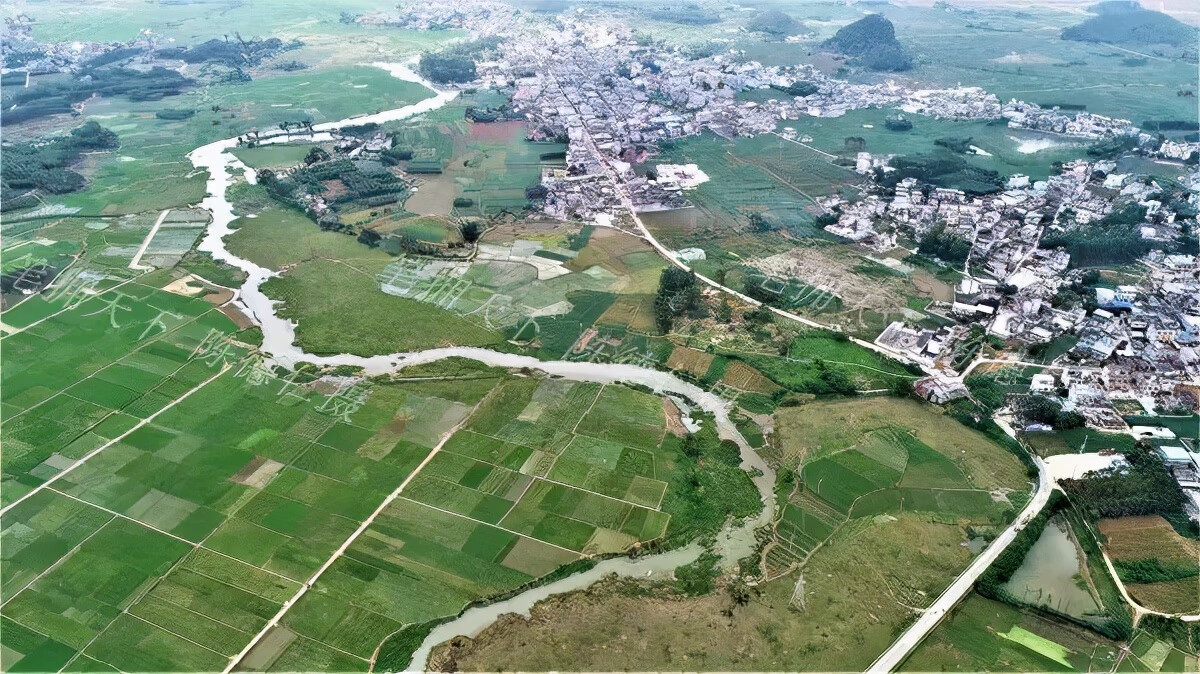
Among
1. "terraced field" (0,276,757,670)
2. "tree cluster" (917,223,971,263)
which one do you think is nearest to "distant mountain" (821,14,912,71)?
"tree cluster" (917,223,971,263)

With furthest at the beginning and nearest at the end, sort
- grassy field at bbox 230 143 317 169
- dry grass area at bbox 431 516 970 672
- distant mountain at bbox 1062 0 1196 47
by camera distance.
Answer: distant mountain at bbox 1062 0 1196 47 → grassy field at bbox 230 143 317 169 → dry grass area at bbox 431 516 970 672

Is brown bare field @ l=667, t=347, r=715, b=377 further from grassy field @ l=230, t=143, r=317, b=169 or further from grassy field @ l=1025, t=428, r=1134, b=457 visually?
grassy field @ l=230, t=143, r=317, b=169

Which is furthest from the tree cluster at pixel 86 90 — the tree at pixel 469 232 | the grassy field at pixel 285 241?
the tree at pixel 469 232

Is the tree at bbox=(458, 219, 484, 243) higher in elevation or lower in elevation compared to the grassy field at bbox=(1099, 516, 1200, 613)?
higher

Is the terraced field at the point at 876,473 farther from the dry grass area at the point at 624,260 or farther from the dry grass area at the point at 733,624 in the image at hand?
the dry grass area at the point at 624,260

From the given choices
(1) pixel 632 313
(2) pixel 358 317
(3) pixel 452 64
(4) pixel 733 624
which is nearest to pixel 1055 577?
(4) pixel 733 624

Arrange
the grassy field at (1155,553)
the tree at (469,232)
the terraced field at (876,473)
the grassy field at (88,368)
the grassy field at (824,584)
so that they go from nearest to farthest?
the grassy field at (824,584) → the grassy field at (1155,553) → the terraced field at (876,473) → the grassy field at (88,368) → the tree at (469,232)

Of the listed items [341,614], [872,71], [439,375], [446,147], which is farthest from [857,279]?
[872,71]
